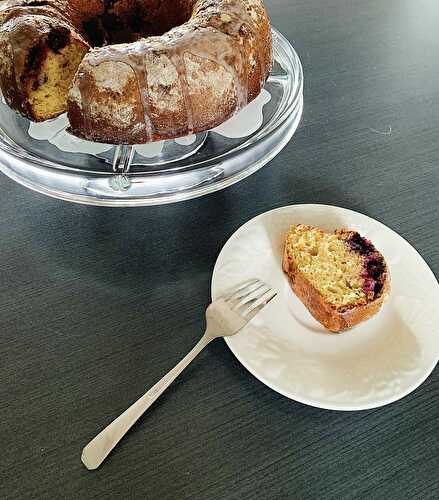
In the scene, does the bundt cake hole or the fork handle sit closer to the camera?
the fork handle

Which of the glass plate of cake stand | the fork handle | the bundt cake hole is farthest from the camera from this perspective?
the bundt cake hole

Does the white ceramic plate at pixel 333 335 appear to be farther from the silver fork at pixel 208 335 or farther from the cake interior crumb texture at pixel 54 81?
the cake interior crumb texture at pixel 54 81

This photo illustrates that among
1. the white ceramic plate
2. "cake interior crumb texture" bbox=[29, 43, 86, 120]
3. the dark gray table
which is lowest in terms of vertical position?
the dark gray table

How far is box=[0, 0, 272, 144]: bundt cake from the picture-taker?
27.6 inches

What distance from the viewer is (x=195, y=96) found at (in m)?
0.73

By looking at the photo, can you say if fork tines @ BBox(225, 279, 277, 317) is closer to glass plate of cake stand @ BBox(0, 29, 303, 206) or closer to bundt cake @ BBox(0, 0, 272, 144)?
glass plate of cake stand @ BBox(0, 29, 303, 206)

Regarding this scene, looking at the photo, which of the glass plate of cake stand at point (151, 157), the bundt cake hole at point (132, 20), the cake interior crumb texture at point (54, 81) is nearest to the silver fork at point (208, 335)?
the glass plate of cake stand at point (151, 157)

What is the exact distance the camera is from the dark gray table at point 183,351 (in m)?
0.52

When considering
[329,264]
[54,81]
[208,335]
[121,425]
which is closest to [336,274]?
[329,264]

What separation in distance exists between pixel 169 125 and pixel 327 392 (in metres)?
0.41

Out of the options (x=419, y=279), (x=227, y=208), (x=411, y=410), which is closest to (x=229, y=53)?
(x=227, y=208)

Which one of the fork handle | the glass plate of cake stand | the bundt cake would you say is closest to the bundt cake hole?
the bundt cake

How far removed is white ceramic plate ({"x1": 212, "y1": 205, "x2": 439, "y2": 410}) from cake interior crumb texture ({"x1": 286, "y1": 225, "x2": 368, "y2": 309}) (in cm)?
3

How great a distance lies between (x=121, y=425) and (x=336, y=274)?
0.95 ft
